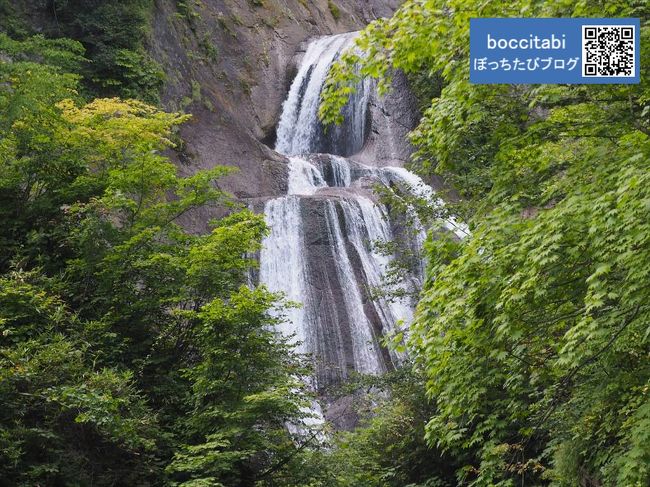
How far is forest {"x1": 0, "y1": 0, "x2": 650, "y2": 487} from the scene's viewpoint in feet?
Answer: 17.4

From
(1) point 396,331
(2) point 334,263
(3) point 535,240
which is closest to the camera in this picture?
(3) point 535,240

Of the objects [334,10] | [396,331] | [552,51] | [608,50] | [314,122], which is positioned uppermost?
[334,10]

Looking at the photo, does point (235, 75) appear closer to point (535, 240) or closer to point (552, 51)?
point (552, 51)

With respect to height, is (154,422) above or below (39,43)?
below

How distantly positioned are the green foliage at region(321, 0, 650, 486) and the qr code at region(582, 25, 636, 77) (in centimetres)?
13

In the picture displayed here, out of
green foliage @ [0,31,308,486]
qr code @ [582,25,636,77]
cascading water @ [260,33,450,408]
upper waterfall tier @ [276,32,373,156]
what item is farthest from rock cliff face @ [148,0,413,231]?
qr code @ [582,25,636,77]

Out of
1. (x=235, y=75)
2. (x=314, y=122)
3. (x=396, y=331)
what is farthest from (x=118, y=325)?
(x=235, y=75)

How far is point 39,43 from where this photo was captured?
16.8 m

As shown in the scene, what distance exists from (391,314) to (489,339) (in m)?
11.4

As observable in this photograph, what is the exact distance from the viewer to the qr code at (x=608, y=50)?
5254 mm

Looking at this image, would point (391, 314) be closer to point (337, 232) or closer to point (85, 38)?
point (337, 232)

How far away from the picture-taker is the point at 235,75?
26.2 metres

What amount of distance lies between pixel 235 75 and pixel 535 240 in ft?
73.9

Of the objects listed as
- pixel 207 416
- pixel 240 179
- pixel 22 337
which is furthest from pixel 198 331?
pixel 240 179
